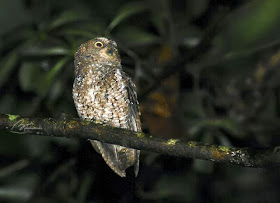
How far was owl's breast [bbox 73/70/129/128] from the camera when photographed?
10.7 feet

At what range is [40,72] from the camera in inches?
149

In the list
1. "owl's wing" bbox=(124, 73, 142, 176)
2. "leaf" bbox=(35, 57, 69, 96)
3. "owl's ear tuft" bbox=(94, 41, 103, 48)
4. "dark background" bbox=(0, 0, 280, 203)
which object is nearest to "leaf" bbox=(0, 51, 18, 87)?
"dark background" bbox=(0, 0, 280, 203)

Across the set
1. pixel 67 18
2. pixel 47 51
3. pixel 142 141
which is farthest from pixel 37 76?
pixel 142 141

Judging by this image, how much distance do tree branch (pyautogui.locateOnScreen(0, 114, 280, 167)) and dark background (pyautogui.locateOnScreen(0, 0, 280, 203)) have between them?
98 centimetres

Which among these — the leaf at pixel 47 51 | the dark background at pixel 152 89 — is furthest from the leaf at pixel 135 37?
the leaf at pixel 47 51

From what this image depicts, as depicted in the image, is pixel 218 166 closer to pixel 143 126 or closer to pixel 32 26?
pixel 143 126

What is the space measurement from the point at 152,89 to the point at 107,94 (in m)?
0.52

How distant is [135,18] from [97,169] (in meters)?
1.33

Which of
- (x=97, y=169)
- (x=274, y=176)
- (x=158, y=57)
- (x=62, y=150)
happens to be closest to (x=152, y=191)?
(x=97, y=169)

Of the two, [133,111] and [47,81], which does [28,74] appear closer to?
[47,81]

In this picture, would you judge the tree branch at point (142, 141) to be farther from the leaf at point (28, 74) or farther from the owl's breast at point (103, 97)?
the leaf at point (28, 74)

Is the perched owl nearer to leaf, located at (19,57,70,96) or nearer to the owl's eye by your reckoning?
the owl's eye

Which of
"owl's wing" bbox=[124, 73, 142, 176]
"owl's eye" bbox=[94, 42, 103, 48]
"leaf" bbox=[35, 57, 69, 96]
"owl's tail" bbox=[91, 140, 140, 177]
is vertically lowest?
"owl's tail" bbox=[91, 140, 140, 177]

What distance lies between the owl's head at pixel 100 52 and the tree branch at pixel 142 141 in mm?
1002
